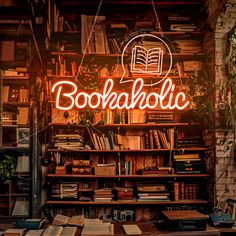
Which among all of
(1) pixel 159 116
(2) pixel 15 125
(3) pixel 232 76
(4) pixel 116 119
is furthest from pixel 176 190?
(2) pixel 15 125

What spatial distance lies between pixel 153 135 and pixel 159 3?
6.93 feet

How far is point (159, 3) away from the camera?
259 inches

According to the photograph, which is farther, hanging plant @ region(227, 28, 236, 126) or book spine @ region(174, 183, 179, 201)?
book spine @ region(174, 183, 179, 201)

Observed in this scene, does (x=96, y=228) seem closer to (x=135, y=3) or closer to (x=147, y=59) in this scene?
(x=147, y=59)

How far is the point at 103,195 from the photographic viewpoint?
6.03 metres

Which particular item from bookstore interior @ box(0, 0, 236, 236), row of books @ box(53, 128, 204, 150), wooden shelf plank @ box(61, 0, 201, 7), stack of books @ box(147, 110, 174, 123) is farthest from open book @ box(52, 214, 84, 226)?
wooden shelf plank @ box(61, 0, 201, 7)

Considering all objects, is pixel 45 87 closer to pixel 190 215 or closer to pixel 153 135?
pixel 153 135

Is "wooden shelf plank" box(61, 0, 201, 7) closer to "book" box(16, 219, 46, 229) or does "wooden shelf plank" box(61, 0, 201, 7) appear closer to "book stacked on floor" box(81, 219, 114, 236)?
"book stacked on floor" box(81, 219, 114, 236)

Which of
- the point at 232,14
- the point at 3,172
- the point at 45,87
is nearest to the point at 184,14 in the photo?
the point at 232,14

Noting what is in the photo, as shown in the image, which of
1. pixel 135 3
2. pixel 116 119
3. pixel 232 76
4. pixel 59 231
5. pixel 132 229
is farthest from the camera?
pixel 135 3

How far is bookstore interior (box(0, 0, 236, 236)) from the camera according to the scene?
565 cm

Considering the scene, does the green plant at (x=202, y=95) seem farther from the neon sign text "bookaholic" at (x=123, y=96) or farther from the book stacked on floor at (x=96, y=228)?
the book stacked on floor at (x=96, y=228)

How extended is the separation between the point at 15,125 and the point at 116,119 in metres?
1.46

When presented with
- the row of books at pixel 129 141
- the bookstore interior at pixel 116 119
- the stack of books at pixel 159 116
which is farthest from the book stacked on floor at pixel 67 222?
the stack of books at pixel 159 116
